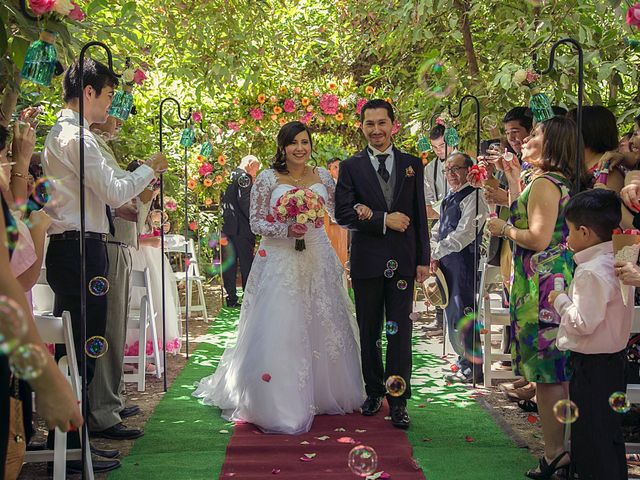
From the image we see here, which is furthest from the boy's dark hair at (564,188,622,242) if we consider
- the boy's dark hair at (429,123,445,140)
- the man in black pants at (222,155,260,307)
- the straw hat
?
the man in black pants at (222,155,260,307)

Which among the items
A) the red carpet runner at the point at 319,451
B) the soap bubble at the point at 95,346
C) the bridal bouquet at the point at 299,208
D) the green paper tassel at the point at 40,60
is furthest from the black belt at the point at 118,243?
the green paper tassel at the point at 40,60

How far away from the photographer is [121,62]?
18.2ft

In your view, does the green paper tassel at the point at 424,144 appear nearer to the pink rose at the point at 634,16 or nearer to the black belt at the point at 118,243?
the black belt at the point at 118,243

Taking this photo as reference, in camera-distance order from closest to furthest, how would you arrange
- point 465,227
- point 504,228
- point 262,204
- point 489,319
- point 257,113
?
point 504,228 < point 262,204 < point 489,319 < point 465,227 < point 257,113

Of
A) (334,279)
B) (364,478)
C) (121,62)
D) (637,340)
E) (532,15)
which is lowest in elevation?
(364,478)

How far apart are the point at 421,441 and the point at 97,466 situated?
71.3 inches

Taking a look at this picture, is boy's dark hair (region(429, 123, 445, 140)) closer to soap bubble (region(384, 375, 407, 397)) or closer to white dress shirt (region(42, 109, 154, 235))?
soap bubble (region(384, 375, 407, 397))

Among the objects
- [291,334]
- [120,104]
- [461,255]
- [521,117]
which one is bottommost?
[291,334]

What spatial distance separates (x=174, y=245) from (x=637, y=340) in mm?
5357

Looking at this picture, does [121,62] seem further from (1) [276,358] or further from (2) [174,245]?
(2) [174,245]

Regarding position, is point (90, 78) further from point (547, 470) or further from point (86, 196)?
point (547, 470)

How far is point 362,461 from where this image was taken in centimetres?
374

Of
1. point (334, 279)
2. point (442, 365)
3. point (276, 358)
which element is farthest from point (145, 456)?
point (442, 365)

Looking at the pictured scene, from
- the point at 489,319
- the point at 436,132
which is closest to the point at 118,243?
the point at 489,319
